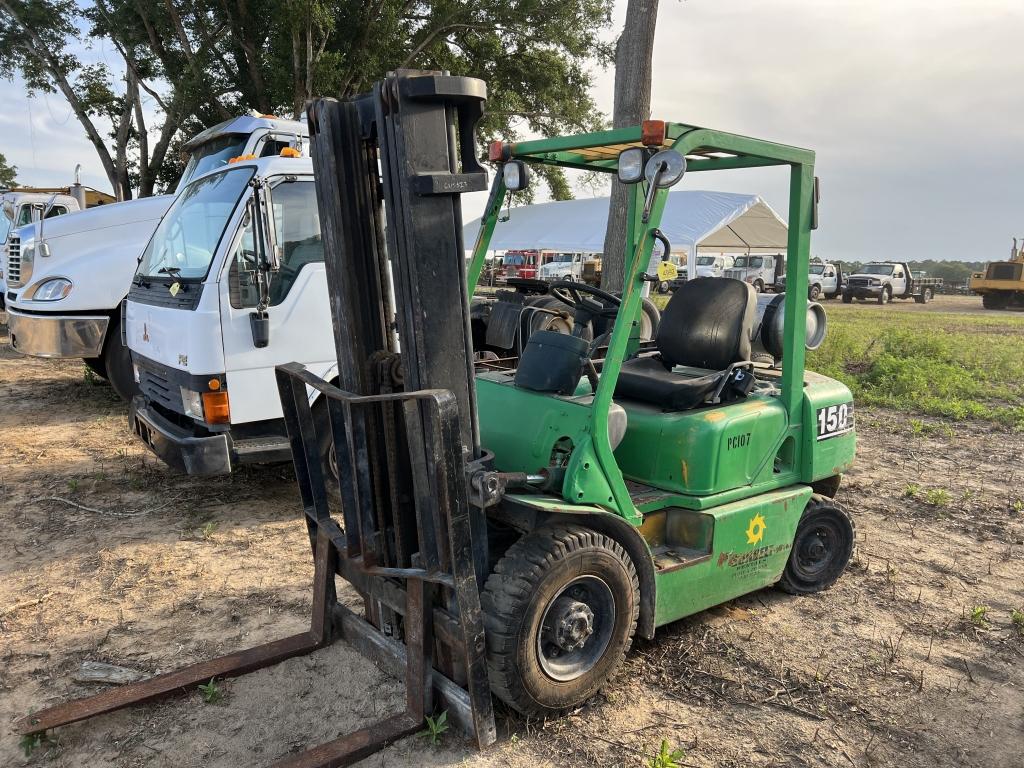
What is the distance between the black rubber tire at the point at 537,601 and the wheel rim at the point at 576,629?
0.02 metres

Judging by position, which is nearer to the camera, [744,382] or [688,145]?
[688,145]

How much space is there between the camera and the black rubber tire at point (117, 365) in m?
8.38

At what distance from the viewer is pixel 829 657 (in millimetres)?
3803

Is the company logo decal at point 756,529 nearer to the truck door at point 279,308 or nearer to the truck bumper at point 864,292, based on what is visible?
the truck door at point 279,308

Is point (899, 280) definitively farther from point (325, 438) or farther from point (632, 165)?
point (632, 165)

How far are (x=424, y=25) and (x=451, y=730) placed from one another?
17983mm

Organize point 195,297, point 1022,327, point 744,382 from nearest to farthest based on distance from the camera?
point 744,382
point 195,297
point 1022,327

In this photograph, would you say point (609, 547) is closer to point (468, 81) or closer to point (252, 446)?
point (468, 81)

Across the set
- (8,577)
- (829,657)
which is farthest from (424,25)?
(829,657)

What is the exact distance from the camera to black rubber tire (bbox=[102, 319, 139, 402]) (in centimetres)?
838

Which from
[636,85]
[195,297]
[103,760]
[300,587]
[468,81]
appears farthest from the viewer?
[636,85]

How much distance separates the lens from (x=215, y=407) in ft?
16.9

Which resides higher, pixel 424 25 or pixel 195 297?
pixel 424 25

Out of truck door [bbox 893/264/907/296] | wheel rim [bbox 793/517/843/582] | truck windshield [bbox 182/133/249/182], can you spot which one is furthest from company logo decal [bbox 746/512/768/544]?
truck door [bbox 893/264/907/296]
